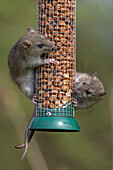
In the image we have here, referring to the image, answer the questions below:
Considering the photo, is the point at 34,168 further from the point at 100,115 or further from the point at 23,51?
the point at 23,51

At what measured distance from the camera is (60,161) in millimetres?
12234

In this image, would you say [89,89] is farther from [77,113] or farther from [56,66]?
[77,113]

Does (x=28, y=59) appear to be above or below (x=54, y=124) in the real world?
above

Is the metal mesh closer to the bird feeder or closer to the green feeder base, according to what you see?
the bird feeder

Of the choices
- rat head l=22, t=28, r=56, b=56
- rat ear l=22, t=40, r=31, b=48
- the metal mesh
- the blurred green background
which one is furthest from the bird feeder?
the blurred green background

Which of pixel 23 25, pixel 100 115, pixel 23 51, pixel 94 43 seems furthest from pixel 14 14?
pixel 23 51

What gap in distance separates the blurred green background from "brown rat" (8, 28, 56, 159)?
312cm

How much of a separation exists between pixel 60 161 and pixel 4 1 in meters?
4.39

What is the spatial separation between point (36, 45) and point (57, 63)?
45cm

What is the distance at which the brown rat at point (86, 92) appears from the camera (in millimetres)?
7758

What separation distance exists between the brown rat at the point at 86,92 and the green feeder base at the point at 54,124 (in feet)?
1.72

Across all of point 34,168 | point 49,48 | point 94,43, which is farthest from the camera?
point 94,43

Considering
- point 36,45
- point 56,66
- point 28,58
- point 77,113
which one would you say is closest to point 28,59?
point 28,58

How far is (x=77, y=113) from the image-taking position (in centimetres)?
1130
